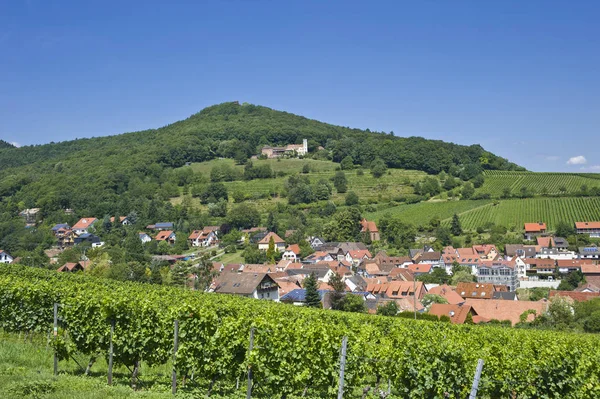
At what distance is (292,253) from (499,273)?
3337 cm

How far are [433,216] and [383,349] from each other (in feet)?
294

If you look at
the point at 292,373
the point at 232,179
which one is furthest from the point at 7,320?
the point at 232,179

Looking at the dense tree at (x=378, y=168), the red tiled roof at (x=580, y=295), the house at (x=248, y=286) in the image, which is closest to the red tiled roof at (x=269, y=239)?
the house at (x=248, y=286)

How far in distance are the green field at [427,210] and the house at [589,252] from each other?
2536cm

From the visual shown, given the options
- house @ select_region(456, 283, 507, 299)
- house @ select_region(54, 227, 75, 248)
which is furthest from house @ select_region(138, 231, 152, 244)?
house @ select_region(456, 283, 507, 299)

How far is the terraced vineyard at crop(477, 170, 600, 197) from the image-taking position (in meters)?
110

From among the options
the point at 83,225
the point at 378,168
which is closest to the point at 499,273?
the point at 378,168

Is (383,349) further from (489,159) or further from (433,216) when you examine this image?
(489,159)

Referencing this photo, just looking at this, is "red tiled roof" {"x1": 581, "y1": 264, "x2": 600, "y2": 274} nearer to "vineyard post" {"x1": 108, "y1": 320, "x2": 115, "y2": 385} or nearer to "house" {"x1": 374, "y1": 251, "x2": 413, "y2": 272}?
"house" {"x1": 374, "y1": 251, "x2": 413, "y2": 272}

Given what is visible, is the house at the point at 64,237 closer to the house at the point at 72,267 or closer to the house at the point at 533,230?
the house at the point at 72,267

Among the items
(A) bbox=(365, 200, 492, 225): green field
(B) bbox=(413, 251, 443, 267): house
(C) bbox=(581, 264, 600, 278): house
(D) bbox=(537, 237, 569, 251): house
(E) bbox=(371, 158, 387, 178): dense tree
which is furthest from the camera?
(E) bbox=(371, 158, 387, 178): dense tree

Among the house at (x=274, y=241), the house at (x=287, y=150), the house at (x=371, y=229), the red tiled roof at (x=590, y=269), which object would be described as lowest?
the red tiled roof at (x=590, y=269)

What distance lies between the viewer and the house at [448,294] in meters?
53.2

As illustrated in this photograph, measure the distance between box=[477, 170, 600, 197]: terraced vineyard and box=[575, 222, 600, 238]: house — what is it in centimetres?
2272
